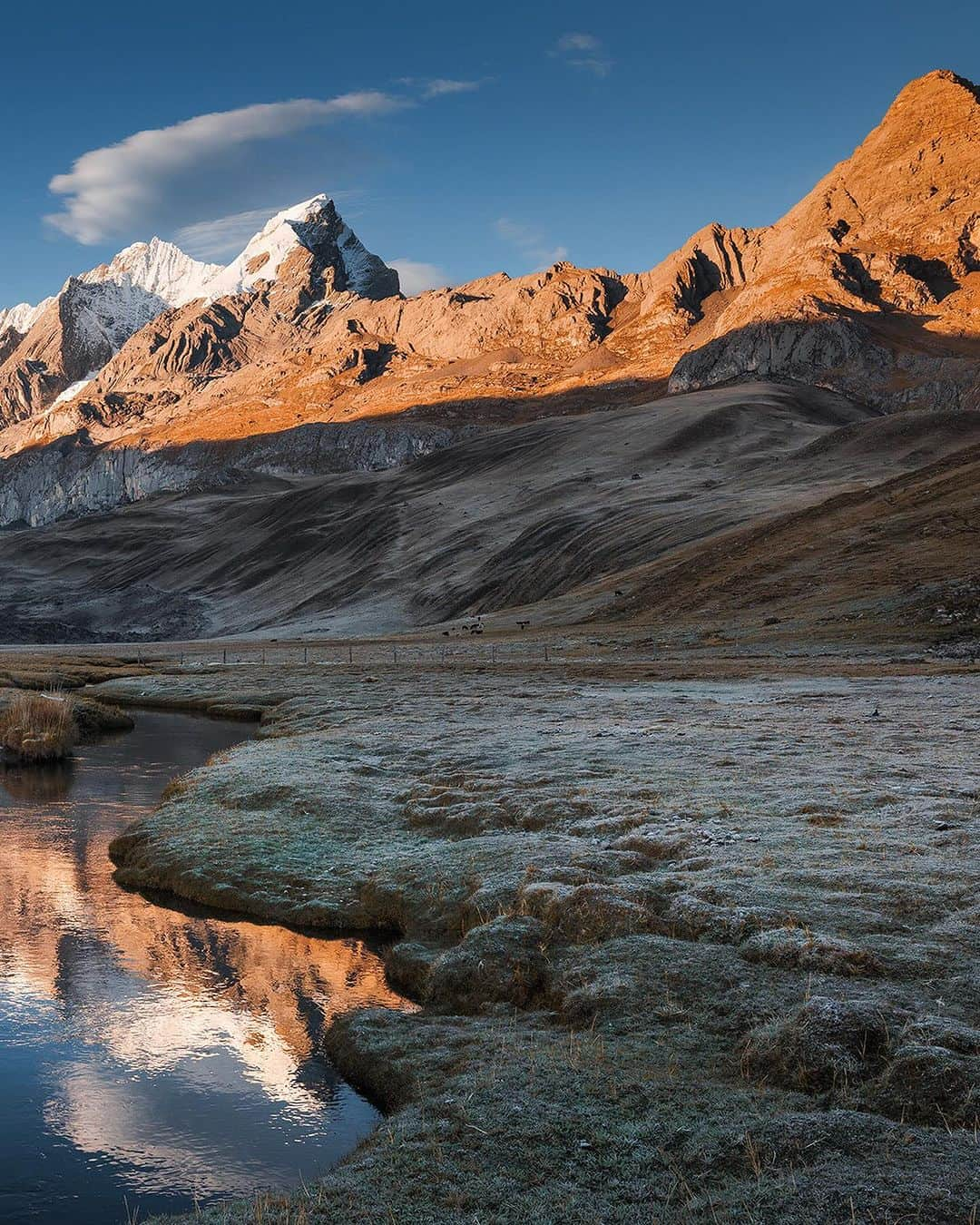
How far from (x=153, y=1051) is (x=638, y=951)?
677 cm

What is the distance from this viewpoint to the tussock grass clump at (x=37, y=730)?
38500mm

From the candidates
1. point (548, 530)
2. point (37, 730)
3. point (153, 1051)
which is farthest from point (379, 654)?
point (153, 1051)

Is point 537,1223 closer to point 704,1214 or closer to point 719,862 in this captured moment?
point 704,1214

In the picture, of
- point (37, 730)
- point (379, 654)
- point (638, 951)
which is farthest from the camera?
point (379, 654)

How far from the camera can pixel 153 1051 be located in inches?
550

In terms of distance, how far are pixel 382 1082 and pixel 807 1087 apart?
4992 mm

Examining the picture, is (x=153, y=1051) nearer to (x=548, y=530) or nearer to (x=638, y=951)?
(x=638, y=951)

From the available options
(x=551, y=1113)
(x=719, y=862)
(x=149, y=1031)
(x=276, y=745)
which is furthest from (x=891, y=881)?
(x=276, y=745)

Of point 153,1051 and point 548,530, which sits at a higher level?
point 548,530

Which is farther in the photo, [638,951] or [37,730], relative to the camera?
[37,730]

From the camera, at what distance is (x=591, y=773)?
88.7ft

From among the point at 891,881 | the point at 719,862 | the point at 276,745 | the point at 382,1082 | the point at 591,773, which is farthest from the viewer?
the point at 276,745

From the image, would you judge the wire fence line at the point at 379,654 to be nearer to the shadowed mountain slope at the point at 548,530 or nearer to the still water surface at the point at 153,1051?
the shadowed mountain slope at the point at 548,530

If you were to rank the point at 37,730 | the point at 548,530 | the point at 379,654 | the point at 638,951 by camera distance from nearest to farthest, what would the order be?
1. the point at 638,951
2. the point at 37,730
3. the point at 379,654
4. the point at 548,530
